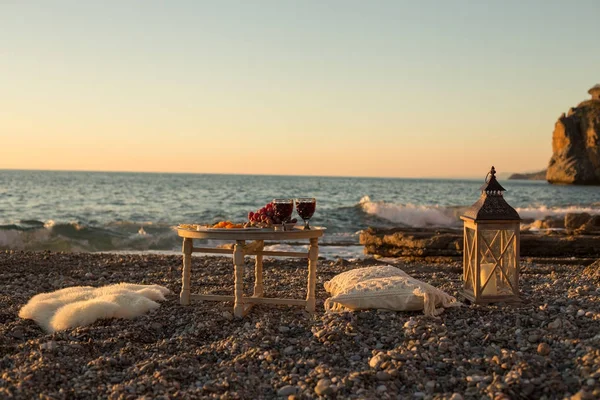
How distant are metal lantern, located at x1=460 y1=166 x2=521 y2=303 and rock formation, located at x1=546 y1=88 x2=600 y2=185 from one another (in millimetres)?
74779

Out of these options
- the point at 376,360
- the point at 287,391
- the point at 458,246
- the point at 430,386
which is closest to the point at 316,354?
the point at 376,360

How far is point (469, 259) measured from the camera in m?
5.54

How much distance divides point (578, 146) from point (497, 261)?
78.5 metres

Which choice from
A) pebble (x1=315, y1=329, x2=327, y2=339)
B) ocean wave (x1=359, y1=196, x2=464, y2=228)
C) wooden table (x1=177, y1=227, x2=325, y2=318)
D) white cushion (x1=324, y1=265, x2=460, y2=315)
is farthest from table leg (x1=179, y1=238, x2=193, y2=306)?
ocean wave (x1=359, y1=196, x2=464, y2=228)

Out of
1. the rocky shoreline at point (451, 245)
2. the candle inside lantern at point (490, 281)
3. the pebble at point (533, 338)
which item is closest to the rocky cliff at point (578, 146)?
the rocky shoreline at point (451, 245)

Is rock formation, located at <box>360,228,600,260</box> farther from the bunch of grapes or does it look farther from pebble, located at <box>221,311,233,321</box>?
pebble, located at <box>221,311,233,321</box>

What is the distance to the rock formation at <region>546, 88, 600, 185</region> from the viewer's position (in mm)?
72662

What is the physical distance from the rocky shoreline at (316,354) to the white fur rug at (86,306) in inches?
5.8

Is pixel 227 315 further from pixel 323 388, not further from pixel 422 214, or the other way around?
pixel 422 214

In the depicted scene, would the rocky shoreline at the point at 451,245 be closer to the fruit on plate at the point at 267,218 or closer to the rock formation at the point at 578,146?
the fruit on plate at the point at 267,218

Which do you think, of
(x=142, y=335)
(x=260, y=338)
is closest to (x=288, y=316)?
(x=260, y=338)

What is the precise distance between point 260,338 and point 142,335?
1.03m

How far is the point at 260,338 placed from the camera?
452cm

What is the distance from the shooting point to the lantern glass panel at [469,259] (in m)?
5.44
